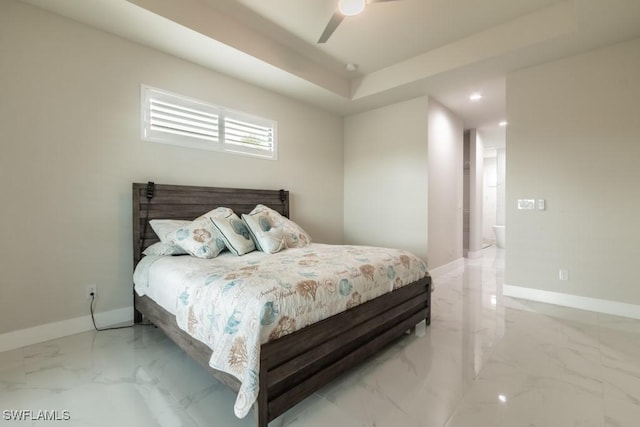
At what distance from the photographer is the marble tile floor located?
156 cm

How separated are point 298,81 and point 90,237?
2852 mm

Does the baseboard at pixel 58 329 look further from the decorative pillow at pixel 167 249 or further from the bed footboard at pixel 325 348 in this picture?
the bed footboard at pixel 325 348

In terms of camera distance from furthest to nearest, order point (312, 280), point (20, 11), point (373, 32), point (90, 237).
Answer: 1. point (373, 32)
2. point (90, 237)
3. point (20, 11)
4. point (312, 280)

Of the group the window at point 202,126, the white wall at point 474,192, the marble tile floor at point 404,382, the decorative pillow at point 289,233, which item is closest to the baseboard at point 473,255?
the white wall at point 474,192

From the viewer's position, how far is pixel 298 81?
3676 mm

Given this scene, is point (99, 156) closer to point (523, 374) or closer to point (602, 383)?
point (523, 374)

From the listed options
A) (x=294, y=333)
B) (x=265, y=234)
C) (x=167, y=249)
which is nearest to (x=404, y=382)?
(x=294, y=333)

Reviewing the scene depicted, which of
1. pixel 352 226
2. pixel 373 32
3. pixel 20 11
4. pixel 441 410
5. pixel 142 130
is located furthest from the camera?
pixel 352 226

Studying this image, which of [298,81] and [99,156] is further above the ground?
[298,81]

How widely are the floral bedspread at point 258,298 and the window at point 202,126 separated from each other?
1697 millimetres

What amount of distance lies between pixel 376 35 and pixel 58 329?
4.20 metres

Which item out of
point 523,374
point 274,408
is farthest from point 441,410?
point 274,408

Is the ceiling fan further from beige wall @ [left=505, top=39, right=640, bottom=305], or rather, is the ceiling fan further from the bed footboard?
beige wall @ [left=505, top=39, right=640, bottom=305]

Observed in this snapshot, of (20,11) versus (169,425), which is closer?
(169,425)
